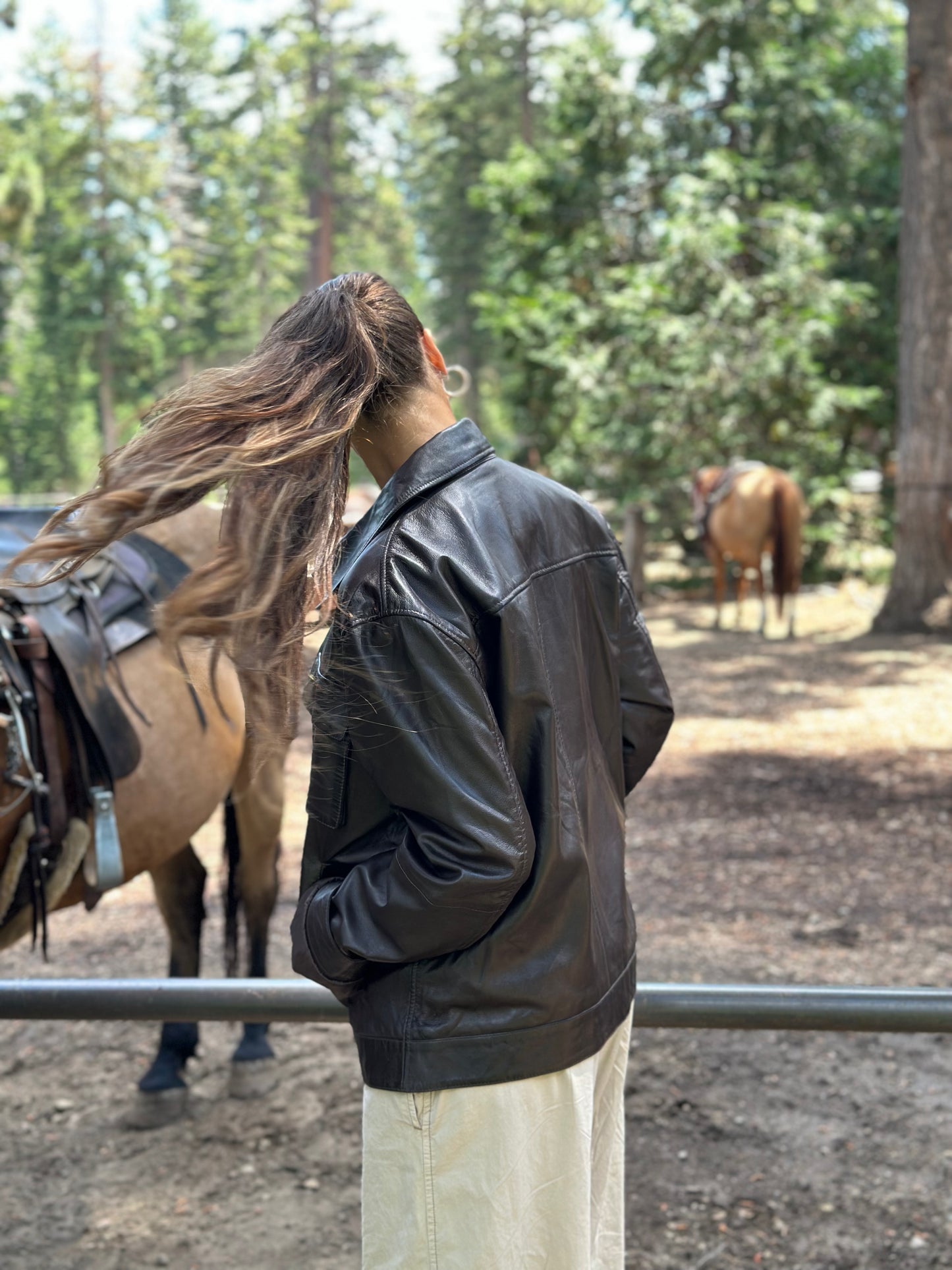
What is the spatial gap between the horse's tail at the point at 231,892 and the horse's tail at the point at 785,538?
8.82 metres

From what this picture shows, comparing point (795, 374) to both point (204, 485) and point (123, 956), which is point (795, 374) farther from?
point (204, 485)

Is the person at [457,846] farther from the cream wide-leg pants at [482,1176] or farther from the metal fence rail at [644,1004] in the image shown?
the metal fence rail at [644,1004]

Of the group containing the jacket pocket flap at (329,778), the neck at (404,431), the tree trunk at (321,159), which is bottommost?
the jacket pocket flap at (329,778)

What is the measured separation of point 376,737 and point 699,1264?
2061 millimetres

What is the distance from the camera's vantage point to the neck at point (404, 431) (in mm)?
1465

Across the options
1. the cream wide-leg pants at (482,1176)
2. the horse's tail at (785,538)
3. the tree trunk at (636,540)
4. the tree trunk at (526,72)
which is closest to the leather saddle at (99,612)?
the cream wide-leg pants at (482,1176)

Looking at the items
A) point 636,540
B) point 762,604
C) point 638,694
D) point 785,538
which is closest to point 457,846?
point 638,694

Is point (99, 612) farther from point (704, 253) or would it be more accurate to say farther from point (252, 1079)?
point (704, 253)

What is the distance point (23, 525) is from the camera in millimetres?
3395

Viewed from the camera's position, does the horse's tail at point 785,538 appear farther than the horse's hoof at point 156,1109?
Yes

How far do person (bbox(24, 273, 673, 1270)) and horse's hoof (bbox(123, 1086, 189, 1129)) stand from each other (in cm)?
229

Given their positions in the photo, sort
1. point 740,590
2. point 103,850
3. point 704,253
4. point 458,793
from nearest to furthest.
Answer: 1. point 458,793
2. point 103,850
3. point 740,590
4. point 704,253

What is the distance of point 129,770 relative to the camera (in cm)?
301

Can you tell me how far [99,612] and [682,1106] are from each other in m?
2.19
